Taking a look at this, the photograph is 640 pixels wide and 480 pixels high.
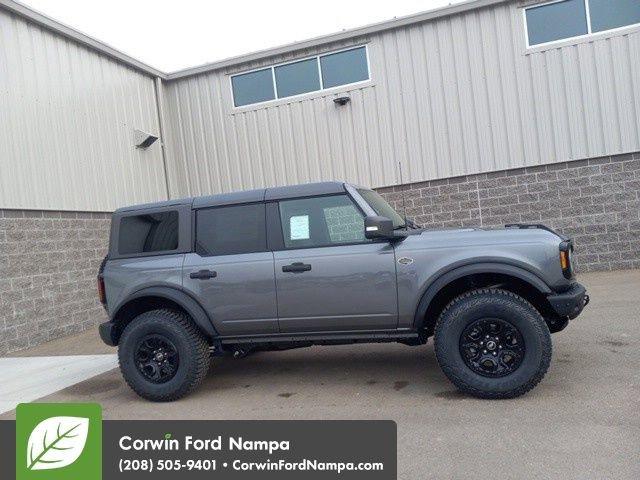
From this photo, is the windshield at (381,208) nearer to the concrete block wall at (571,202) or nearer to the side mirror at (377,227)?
the side mirror at (377,227)

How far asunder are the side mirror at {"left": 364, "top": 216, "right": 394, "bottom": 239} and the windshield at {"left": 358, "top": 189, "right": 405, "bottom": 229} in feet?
1.73

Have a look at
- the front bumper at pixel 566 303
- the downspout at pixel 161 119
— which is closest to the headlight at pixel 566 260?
the front bumper at pixel 566 303

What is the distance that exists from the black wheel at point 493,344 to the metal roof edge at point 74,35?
8.37m

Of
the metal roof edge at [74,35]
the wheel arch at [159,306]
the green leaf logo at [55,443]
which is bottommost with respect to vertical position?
the green leaf logo at [55,443]

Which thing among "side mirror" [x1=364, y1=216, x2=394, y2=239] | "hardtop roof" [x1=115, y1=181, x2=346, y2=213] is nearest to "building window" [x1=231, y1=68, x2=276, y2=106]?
"hardtop roof" [x1=115, y1=181, x2=346, y2=213]

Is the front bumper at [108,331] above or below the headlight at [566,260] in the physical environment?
below

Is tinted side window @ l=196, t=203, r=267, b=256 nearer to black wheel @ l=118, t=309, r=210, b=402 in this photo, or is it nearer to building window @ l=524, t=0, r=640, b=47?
black wheel @ l=118, t=309, r=210, b=402

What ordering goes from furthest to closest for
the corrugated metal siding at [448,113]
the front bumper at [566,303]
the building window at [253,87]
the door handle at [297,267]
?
1. the building window at [253,87]
2. the corrugated metal siding at [448,113]
3. the door handle at [297,267]
4. the front bumper at [566,303]

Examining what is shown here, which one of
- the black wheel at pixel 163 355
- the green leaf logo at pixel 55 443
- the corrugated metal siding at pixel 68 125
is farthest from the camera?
the corrugated metal siding at pixel 68 125

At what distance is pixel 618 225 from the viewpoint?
1020 centimetres

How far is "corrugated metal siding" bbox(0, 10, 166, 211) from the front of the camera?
8680 millimetres

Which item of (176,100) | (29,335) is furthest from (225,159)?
(29,335)

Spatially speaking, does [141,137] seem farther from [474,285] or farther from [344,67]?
[474,285]

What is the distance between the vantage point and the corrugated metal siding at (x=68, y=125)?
8680 mm
